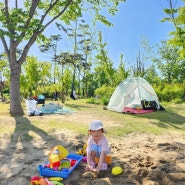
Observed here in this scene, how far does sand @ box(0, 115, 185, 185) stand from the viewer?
155 inches

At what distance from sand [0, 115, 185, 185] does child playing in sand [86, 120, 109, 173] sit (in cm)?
17

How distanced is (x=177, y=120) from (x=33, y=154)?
284 inches

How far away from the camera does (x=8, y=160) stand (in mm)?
4965

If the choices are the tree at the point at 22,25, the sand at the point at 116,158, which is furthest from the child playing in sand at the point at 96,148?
the tree at the point at 22,25

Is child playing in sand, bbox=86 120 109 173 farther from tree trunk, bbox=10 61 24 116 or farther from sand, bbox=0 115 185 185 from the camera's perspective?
tree trunk, bbox=10 61 24 116

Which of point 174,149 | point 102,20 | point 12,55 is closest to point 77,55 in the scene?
point 102,20

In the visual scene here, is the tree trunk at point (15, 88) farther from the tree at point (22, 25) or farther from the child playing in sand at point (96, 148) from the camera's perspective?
the child playing in sand at point (96, 148)

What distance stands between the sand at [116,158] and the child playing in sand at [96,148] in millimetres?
174

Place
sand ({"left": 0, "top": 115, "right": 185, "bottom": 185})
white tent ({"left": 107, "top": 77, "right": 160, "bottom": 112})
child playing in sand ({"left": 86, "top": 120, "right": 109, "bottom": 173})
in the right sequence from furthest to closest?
1. white tent ({"left": 107, "top": 77, "right": 160, "bottom": 112})
2. child playing in sand ({"left": 86, "top": 120, "right": 109, "bottom": 173})
3. sand ({"left": 0, "top": 115, "right": 185, "bottom": 185})

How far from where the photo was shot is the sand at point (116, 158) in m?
3.94

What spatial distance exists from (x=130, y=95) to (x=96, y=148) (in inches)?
401

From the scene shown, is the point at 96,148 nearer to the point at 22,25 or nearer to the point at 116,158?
the point at 116,158

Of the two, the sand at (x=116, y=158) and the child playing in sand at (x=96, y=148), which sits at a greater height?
the child playing in sand at (x=96, y=148)

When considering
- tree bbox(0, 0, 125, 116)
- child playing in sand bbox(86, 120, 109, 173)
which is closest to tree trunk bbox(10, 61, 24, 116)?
tree bbox(0, 0, 125, 116)
